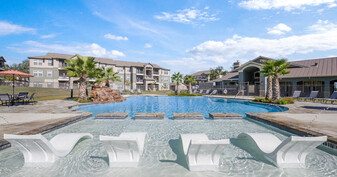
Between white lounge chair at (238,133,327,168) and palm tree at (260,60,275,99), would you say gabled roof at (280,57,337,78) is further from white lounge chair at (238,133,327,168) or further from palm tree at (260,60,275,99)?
white lounge chair at (238,133,327,168)

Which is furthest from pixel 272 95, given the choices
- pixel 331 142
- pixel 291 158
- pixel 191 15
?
pixel 291 158

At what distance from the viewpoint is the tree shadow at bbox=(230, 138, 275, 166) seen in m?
3.69

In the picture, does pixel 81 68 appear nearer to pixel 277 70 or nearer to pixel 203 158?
pixel 203 158

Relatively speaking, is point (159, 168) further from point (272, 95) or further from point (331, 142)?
point (272, 95)

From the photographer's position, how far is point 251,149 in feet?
14.2

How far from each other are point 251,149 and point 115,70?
44.3 metres

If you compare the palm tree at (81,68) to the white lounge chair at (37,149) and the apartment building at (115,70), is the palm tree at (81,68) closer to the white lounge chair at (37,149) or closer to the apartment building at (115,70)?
the white lounge chair at (37,149)

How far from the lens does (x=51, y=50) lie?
127ft

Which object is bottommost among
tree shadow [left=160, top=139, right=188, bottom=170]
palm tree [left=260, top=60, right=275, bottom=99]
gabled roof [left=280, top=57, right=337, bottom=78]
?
tree shadow [left=160, top=139, right=188, bottom=170]

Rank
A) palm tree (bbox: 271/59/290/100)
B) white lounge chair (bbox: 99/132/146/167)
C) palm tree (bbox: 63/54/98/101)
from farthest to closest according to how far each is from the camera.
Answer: palm tree (bbox: 63/54/98/101) < palm tree (bbox: 271/59/290/100) < white lounge chair (bbox: 99/132/146/167)

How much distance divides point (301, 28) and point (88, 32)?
77.6 feet

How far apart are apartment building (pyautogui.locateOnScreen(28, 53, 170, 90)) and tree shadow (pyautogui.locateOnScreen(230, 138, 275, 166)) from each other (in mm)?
32125

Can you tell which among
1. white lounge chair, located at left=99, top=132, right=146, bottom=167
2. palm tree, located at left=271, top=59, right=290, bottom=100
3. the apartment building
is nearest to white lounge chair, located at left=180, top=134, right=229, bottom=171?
white lounge chair, located at left=99, top=132, right=146, bottom=167

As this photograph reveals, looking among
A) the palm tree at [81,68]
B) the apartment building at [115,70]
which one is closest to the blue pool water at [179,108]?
the palm tree at [81,68]
